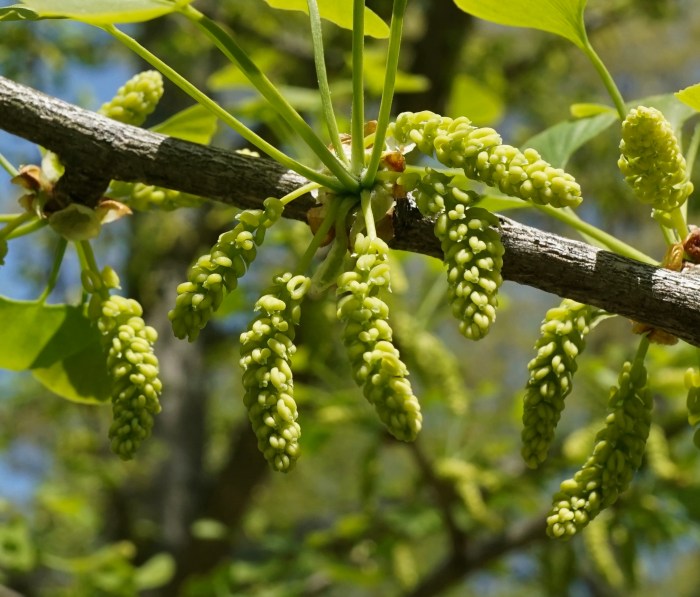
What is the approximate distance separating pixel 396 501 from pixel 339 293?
2607mm

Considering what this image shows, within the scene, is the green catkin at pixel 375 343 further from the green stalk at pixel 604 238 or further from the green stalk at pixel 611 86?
the green stalk at pixel 611 86

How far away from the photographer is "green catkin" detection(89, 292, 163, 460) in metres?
0.65

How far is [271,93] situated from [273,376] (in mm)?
240

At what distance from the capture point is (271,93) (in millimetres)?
669

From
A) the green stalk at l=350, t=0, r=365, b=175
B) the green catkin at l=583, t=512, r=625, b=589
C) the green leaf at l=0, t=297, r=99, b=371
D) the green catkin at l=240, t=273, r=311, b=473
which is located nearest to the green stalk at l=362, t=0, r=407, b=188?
the green stalk at l=350, t=0, r=365, b=175

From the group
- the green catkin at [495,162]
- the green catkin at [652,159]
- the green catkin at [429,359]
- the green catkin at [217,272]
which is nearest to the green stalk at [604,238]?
the green catkin at [652,159]

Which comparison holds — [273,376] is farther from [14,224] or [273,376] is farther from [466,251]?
[14,224]

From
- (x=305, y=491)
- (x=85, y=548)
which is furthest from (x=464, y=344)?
(x=85, y=548)

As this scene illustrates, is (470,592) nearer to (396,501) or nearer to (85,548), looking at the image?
(85,548)

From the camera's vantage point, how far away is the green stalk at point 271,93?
2.15 feet

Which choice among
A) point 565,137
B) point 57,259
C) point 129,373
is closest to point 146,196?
point 57,259

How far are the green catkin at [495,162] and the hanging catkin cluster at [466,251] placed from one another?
0.07 ft

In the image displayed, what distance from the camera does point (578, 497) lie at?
67cm

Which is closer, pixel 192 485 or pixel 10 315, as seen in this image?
pixel 10 315
